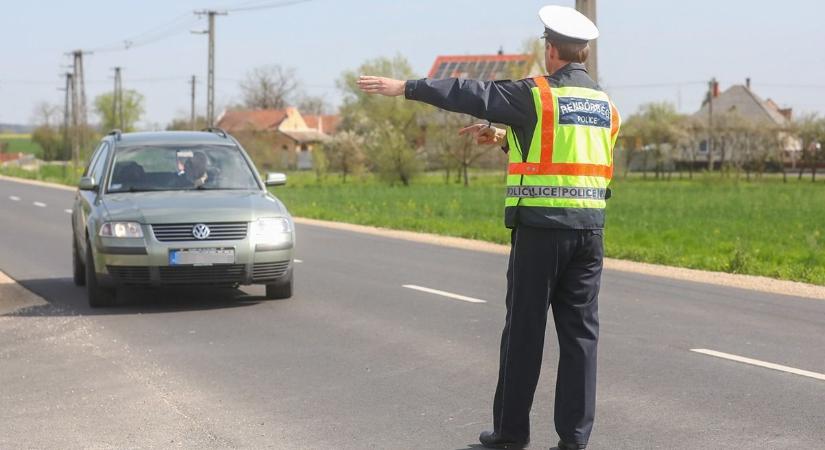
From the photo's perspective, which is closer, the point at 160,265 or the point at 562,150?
the point at 562,150

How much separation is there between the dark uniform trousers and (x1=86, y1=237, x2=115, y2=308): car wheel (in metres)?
6.43

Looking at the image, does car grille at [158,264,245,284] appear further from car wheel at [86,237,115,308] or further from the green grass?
the green grass

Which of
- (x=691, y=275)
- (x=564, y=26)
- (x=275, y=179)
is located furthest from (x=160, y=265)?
(x=691, y=275)

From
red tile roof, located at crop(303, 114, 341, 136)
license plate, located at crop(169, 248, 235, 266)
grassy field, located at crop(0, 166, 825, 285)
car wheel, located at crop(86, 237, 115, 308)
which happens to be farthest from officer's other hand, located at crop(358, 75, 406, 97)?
red tile roof, located at crop(303, 114, 341, 136)

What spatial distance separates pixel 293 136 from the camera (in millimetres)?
135375

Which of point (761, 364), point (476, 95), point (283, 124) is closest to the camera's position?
point (476, 95)

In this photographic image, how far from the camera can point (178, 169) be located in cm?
1219

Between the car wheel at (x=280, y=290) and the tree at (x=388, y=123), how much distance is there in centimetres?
4093

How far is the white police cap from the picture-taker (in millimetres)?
5195

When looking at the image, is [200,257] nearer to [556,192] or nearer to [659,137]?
[556,192]

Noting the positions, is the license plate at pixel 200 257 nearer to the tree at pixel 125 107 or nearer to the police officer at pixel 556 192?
the police officer at pixel 556 192

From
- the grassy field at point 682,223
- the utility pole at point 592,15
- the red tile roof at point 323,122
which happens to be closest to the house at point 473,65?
the red tile roof at point 323,122

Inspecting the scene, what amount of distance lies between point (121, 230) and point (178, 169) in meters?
1.47

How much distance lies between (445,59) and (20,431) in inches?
4409
